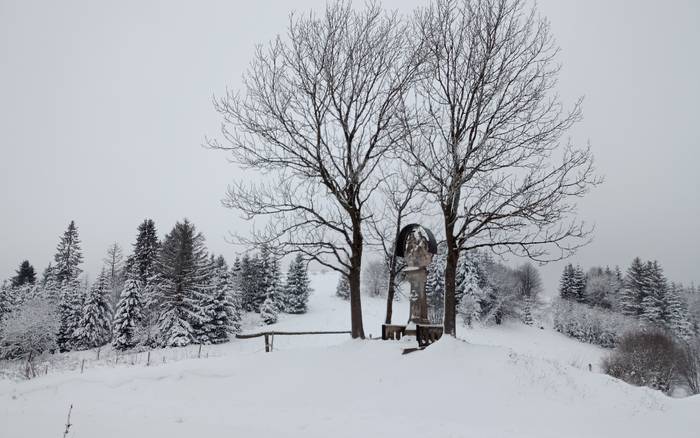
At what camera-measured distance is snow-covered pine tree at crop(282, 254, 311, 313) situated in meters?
55.0

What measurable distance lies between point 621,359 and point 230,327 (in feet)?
117

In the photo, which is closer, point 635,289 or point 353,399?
point 353,399

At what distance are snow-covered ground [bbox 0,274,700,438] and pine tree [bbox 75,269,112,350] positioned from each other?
30.5 meters

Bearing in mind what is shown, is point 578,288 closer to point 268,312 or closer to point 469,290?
point 469,290

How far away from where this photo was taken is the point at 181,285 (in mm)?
32750

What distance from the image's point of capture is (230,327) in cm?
3606

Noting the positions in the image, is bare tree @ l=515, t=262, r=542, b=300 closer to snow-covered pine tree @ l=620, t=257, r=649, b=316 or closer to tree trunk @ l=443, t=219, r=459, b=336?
snow-covered pine tree @ l=620, t=257, r=649, b=316

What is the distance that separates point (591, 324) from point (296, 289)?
40226 mm

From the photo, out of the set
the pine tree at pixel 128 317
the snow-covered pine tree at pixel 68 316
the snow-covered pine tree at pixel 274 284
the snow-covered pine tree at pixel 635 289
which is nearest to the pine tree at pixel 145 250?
the pine tree at pixel 128 317

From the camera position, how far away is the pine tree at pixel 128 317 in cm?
3372

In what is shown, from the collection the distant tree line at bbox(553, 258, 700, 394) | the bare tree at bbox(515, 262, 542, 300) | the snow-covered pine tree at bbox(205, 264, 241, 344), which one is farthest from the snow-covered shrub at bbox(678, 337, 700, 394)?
the snow-covered pine tree at bbox(205, 264, 241, 344)

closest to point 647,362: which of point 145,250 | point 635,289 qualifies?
point 635,289

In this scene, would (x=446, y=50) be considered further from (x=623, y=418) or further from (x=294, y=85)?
(x=623, y=418)

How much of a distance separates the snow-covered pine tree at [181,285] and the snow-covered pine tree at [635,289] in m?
56.9
